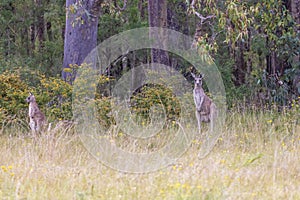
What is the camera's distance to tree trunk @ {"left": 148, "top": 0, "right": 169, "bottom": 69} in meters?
16.9

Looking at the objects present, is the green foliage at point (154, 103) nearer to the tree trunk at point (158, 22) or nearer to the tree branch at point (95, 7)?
the tree branch at point (95, 7)

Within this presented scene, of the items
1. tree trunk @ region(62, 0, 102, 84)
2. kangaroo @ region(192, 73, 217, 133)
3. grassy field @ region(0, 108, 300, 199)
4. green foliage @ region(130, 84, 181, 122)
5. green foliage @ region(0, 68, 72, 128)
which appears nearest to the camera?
grassy field @ region(0, 108, 300, 199)

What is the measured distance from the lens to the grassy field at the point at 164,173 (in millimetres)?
5848

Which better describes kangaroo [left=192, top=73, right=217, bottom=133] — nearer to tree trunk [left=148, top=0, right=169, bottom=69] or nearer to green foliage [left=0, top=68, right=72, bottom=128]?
green foliage [left=0, top=68, right=72, bottom=128]

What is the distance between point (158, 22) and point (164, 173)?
36.7 feet

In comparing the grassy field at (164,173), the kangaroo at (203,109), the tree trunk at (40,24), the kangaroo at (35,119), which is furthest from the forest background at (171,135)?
the tree trunk at (40,24)

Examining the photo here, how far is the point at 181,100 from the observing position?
40.5ft

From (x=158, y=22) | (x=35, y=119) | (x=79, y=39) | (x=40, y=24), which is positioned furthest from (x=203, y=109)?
(x=40, y=24)

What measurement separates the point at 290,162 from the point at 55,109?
576cm

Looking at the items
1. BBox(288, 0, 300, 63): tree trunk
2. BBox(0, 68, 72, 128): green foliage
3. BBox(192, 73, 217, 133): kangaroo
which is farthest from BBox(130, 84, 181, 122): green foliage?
BBox(288, 0, 300, 63): tree trunk

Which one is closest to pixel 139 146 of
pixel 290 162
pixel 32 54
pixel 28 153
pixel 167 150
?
pixel 167 150

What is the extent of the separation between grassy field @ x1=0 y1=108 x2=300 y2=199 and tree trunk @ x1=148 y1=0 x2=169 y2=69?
7.88m

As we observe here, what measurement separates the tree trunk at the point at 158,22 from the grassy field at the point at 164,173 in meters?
7.88

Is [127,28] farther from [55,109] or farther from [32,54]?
[55,109]
